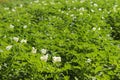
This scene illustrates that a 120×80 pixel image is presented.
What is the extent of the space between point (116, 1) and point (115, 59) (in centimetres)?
360

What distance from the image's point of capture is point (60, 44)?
15.0ft

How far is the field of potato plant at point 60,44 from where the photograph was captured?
3949 millimetres

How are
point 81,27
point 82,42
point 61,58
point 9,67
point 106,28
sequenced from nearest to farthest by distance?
point 9,67 < point 61,58 < point 82,42 < point 81,27 < point 106,28

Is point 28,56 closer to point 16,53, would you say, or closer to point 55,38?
point 16,53

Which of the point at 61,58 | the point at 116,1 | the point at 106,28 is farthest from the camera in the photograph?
the point at 116,1

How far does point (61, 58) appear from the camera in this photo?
14.3 ft

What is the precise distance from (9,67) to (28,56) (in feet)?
0.86

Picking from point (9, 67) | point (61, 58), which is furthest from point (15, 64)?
point (61, 58)

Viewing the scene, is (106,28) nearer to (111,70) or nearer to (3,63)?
(111,70)

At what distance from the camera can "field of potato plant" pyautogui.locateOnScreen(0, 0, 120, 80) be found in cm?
395

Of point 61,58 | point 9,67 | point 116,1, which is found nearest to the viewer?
point 9,67

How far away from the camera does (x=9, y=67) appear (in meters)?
3.99

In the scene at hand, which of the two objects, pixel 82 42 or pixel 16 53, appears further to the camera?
pixel 82 42

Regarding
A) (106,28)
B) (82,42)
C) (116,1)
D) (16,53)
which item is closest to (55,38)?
(82,42)
